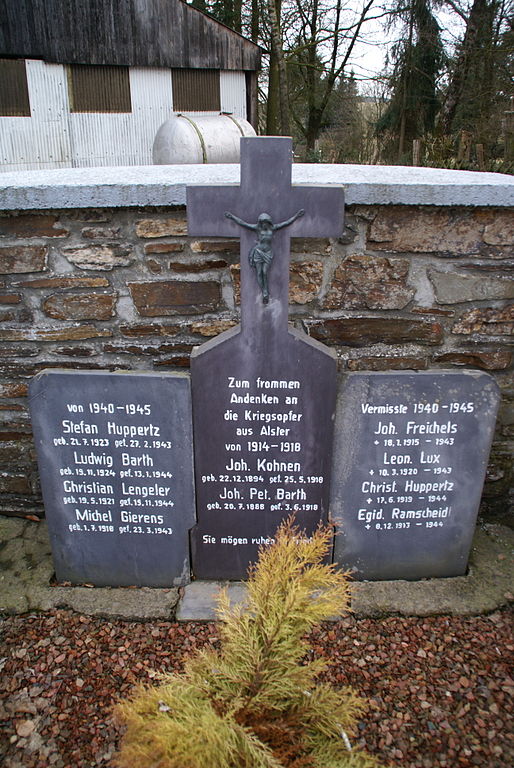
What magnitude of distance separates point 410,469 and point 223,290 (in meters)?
1.28

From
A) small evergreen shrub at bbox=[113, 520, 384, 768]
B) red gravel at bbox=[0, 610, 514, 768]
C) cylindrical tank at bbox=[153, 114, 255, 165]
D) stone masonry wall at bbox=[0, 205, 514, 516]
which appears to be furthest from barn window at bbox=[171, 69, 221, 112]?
small evergreen shrub at bbox=[113, 520, 384, 768]

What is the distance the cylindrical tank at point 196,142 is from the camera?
8.45 m

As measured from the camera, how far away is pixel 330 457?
2.62 m

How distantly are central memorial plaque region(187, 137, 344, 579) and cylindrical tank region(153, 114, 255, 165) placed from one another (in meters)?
6.73

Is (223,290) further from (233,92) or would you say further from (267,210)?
(233,92)

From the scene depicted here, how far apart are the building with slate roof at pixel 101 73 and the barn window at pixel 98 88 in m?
0.02

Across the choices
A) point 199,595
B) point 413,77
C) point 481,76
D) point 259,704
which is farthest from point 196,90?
point 259,704

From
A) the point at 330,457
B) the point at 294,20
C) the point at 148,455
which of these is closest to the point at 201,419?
the point at 148,455

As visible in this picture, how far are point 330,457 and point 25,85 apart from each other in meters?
12.0

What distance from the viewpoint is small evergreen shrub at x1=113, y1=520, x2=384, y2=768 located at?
4.00ft

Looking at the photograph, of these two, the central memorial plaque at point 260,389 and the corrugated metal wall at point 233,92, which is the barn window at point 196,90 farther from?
the central memorial plaque at point 260,389

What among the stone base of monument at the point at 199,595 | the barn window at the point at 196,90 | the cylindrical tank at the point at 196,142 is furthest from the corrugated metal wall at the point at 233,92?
the stone base of monument at the point at 199,595

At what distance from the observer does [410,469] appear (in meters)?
2.66

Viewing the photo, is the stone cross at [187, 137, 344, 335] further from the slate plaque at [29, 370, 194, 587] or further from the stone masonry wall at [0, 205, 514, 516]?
the slate plaque at [29, 370, 194, 587]
